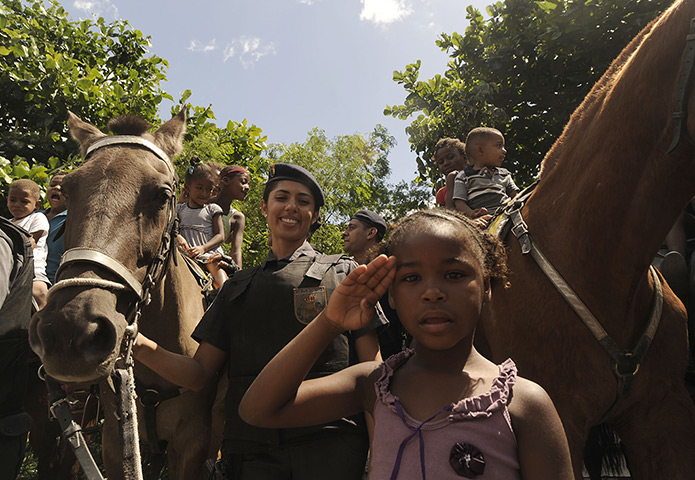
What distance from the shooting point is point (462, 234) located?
1.64 m

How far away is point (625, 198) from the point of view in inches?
96.5

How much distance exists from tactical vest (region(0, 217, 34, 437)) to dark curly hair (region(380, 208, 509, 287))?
238cm

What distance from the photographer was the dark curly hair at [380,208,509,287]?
1670 mm

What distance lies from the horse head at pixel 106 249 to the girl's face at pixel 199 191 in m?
3.18

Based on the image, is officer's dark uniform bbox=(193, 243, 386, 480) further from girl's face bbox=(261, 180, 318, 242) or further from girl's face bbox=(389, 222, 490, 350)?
girl's face bbox=(389, 222, 490, 350)

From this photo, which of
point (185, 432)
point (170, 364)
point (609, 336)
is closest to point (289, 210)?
point (170, 364)

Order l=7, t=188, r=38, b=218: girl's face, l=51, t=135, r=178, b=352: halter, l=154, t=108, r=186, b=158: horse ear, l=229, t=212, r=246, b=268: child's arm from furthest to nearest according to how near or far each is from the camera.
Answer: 1. l=229, t=212, r=246, b=268: child's arm
2. l=7, t=188, r=38, b=218: girl's face
3. l=154, t=108, r=186, b=158: horse ear
4. l=51, t=135, r=178, b=352: halter

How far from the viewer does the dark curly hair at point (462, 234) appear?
5.48ft

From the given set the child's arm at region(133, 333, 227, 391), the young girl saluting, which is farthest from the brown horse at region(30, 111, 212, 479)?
the young girl saluting

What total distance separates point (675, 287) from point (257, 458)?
8.93 ft

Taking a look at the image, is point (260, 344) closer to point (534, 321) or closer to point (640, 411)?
point (534, 321)

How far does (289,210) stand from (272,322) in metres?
0.64

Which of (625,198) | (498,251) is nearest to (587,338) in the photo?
(625,198)

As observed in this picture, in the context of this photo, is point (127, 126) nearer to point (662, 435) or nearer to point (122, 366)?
point (122, 366)
